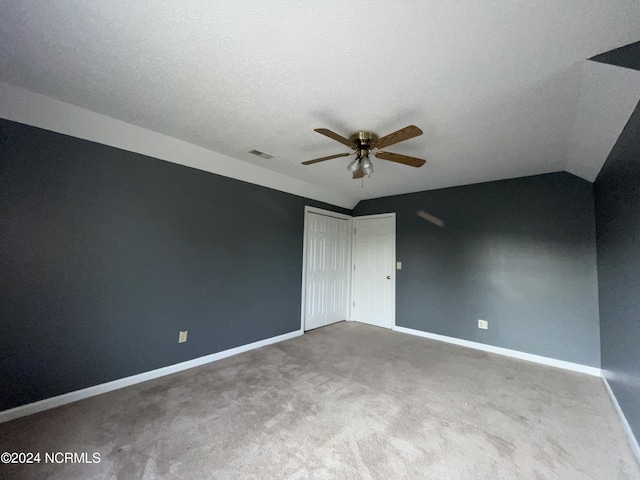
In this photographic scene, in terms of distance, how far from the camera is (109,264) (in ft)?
7.64

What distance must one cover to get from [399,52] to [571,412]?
10.1 ft

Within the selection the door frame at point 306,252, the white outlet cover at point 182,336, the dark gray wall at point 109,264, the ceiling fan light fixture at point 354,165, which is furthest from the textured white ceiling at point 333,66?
the white outlet cover at point 182,336

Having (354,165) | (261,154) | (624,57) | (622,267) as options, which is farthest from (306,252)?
(624,57)

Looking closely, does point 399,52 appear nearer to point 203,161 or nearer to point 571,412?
point 203,161

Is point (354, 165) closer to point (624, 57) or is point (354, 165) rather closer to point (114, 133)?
point (624, 57)

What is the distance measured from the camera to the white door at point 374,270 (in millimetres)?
4562

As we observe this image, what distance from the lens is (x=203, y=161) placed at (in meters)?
2.94

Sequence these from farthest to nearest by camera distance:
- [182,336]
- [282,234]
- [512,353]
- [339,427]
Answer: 1. [282,234]
2. [512,353]
3. [182,336]
4. [339,427]

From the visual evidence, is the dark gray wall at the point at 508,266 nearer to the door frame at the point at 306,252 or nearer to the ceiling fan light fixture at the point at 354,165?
the door frame at the point at 306,252

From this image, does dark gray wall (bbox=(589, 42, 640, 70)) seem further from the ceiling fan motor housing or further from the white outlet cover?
the white outlet cover

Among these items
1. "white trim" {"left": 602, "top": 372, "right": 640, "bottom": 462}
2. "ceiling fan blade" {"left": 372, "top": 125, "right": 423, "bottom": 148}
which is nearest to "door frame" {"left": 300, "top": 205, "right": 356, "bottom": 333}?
"ceiling fan blade" {"left": 372, "top": 125, "right": 423, "bottom": 148}

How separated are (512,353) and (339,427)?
2.84m

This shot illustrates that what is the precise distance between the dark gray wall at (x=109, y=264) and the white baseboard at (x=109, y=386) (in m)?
0.05

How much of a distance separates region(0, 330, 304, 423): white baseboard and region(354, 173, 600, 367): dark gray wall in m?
2.88
